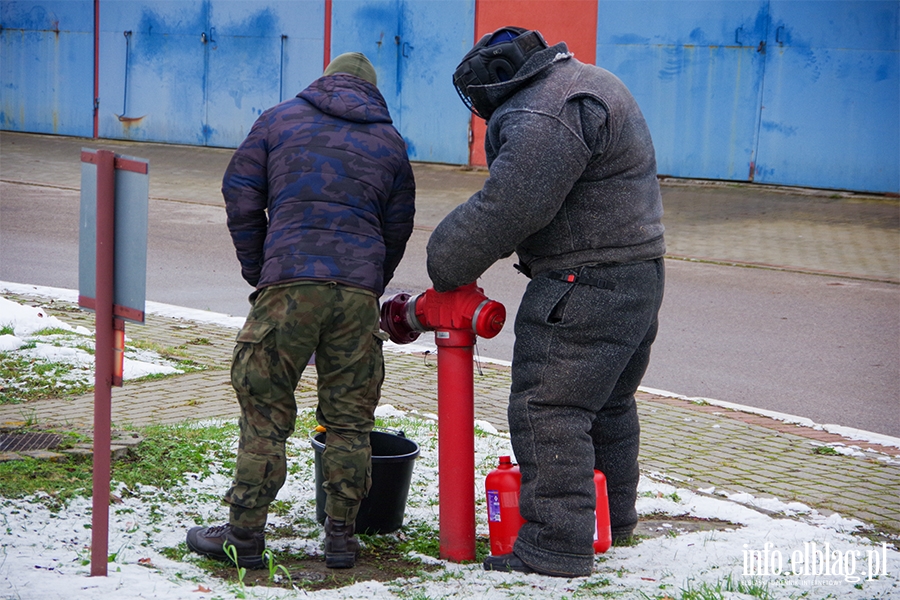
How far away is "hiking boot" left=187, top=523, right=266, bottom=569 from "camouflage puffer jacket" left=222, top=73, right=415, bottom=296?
2.88 feet

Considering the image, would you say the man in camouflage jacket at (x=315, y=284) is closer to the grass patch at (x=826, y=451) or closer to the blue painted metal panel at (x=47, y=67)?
the grass patch at (x=826, y=451)

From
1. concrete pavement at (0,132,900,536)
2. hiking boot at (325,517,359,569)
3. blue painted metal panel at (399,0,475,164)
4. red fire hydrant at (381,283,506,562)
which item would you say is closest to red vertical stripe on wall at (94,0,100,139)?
blue painted metal panel at (399,0,475,164)

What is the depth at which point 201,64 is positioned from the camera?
21406mm

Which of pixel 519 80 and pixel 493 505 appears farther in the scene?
pixel 493 505

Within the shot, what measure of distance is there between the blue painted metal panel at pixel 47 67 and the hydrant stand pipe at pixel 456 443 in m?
20.8

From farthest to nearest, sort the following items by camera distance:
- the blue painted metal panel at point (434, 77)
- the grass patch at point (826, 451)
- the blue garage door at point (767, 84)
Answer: the blue painted metal panel at point (434, 77), the blue garage door at point (767, 84), the grass patch at point (826, 451)

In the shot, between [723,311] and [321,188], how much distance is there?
6.55 metres

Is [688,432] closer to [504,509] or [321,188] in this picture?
[504,509]

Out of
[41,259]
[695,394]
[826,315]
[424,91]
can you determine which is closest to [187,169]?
[424,91]

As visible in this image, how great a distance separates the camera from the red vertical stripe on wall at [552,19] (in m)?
17.8

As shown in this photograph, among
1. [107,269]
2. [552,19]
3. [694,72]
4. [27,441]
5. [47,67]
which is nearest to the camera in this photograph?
[107,269]

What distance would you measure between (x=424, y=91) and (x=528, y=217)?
53.0ft

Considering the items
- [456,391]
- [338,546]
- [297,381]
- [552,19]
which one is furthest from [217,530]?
[552,19]

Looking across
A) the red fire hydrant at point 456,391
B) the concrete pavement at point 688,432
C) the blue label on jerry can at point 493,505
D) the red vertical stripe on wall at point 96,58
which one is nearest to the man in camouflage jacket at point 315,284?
the red fire hydrant at point 456,391
